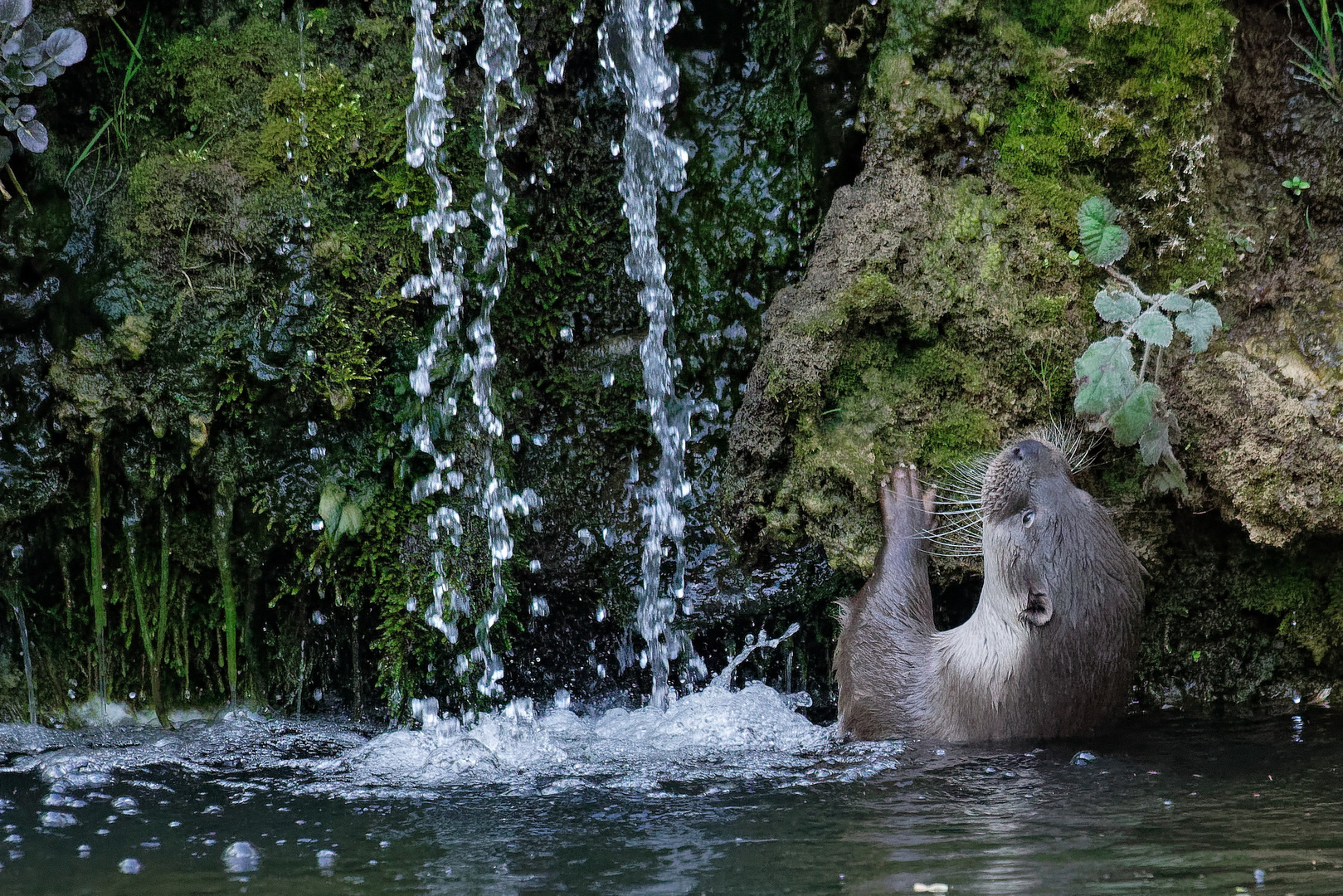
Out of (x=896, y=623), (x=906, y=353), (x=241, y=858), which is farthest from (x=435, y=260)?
(x=241, y=858)

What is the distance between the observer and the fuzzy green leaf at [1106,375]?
458 centimetres

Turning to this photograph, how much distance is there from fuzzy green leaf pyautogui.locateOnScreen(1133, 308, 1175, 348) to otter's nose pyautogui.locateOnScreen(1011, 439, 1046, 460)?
0.57 meters

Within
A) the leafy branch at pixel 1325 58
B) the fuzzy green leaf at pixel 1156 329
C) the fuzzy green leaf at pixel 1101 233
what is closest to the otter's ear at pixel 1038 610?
the fuzzy green leaf at pixel 1156 329

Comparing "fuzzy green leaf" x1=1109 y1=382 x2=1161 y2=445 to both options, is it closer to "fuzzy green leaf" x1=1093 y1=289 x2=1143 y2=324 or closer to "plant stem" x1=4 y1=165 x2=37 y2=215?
"fuzzy green leaf" x1=1093 y1=289 x2=1143 y2=324

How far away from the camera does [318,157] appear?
5.46 meters

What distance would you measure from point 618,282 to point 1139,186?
8.09ft

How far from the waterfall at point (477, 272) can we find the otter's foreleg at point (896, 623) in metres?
A: 1.74

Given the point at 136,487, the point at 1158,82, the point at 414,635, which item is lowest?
the point at 414,635

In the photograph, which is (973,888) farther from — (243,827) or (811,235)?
(811,235)

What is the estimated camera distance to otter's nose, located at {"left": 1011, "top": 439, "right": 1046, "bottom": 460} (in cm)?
478

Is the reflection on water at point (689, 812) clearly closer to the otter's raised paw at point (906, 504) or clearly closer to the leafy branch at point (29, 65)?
the otter's raised paw at point (906, 504)

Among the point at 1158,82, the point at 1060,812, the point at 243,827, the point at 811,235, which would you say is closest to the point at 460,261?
the point at 811,235

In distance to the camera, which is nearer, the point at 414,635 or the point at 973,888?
the point at 973,888

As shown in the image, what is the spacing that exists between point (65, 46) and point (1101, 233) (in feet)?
14.5
